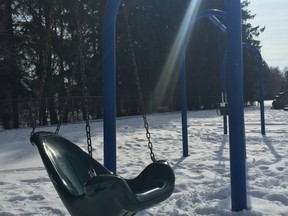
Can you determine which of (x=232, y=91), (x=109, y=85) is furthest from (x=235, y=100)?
(x=109, y=85)

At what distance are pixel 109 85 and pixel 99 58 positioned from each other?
22.7m

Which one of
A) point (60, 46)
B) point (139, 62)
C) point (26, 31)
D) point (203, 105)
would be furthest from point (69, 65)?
point (203, 105)

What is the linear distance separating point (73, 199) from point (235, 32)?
2357 mm

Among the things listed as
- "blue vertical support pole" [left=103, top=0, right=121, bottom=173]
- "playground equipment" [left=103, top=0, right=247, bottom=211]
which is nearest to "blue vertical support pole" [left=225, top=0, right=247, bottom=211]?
"playground equipment" [left=103, top=0, right=247, bottom=211]

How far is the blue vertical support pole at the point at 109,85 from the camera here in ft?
12.6

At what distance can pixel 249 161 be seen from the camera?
261 inches

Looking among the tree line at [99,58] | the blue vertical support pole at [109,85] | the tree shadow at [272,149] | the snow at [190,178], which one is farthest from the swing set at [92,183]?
the tree line at [99,58]

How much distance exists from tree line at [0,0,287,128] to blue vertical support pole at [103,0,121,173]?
7.49 metres

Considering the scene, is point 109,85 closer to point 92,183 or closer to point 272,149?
point 92,183

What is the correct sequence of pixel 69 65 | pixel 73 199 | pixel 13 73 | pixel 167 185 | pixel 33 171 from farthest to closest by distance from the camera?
pixel 69 65, pixel 13 73, pixel 33 171, pixel 167 185, pixel 73 199

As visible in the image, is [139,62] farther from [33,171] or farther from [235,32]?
[235,32]

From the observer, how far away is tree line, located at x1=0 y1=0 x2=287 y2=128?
827 inches

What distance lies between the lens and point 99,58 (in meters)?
26.3

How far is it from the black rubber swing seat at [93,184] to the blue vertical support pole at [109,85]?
538mm
